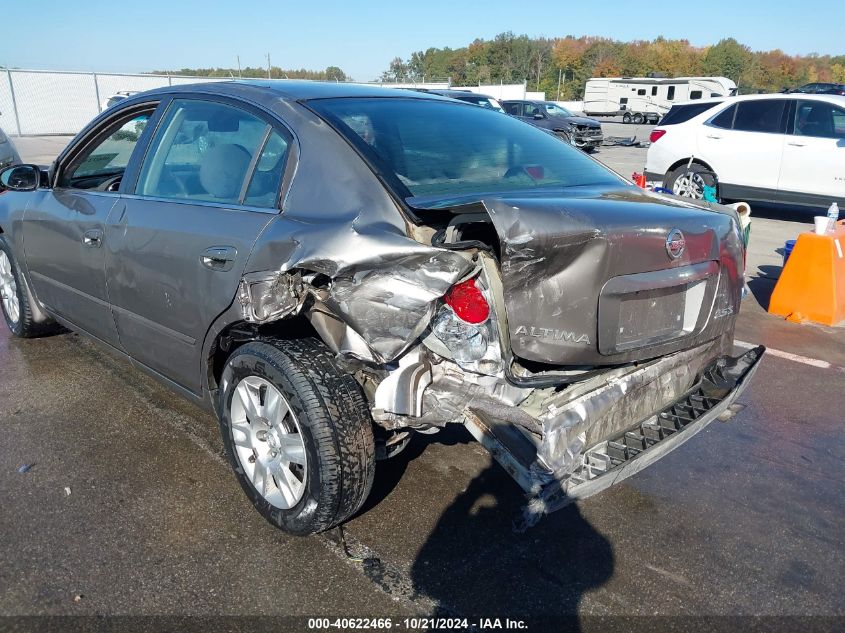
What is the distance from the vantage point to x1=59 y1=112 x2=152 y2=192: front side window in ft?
12.1

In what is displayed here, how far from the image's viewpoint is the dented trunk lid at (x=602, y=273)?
2.25 metres

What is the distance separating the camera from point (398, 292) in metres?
2.35

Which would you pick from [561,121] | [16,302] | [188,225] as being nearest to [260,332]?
[188,225]

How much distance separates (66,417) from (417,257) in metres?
2.55

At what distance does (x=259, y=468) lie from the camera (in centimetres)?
283

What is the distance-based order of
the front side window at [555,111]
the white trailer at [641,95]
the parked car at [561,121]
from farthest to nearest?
the white trailer at [641,95] → the front side window at [555,111] → the parked car at [561,121]

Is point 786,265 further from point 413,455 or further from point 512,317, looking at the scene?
point 512,317

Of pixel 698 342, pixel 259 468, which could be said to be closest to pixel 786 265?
pixel 698 342

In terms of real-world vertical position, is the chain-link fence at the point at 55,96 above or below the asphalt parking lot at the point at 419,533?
above

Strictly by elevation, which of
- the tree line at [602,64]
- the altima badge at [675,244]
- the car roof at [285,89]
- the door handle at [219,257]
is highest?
the tree line at [602,64]

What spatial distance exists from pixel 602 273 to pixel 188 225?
68.3 inches

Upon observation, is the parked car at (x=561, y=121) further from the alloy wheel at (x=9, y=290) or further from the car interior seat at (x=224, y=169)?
the car interior seat at (x=224, y=169)

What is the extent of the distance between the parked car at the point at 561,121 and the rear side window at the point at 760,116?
11751 millimetres

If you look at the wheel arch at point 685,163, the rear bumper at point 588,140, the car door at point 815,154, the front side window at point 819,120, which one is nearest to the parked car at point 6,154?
the wheel arch at point 685,163
